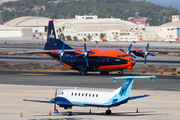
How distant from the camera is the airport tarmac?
25.2m

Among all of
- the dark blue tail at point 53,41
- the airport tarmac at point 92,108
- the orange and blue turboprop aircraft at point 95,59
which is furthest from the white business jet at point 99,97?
the dark blue tail at point 53,41

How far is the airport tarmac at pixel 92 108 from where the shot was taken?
2516 centimetres

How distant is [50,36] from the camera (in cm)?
6250

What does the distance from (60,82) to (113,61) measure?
11.4 meters

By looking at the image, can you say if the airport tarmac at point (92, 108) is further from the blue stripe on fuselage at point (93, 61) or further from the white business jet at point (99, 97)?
the blue stripe on fuselage at point (93, 61)

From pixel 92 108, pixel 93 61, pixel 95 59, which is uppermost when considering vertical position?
pixel 95 59

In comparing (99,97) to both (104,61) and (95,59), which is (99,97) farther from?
(95,59)

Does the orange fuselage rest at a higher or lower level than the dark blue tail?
lower

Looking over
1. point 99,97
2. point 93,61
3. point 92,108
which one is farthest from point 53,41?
point 99,97

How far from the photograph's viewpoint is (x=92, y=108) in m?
30.0

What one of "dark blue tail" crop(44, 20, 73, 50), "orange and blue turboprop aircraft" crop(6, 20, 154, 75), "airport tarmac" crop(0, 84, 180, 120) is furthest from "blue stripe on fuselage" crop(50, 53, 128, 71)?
"airport tarmac" crop(0, 84, 180, 120)

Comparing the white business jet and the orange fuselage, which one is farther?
the orange fuselage

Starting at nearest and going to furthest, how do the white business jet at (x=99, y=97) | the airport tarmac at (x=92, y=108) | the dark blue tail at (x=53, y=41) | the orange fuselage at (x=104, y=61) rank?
1. the white business jet at (x=99, y=97)
2. the airport tarmac at (x=92, y=108)
3. the orange fuselage at (x=104, y=61)
4. the dark blue tail at (x=53, y=41)

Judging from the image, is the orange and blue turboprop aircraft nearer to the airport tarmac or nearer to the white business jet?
the airport tarmac
